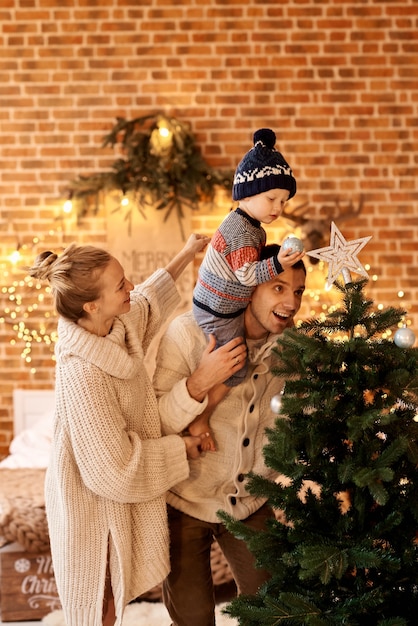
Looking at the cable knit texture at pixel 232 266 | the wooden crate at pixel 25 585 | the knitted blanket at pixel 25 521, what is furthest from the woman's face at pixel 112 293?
the wooden crate at pixel 25 585

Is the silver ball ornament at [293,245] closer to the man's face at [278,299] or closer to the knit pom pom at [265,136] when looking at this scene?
the man's face at [278,299]

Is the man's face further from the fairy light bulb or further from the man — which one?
the fairy light bulb

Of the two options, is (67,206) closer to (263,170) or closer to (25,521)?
(25,521)

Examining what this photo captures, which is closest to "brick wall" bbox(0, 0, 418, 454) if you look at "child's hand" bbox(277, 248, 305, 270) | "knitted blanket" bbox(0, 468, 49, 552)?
"knitted blanket" bbox(0, 468, 49, 552)

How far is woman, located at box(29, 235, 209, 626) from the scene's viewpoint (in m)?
2.10

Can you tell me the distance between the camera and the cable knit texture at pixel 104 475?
2.10 meters

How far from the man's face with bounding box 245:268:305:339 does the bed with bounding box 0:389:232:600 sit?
1.59 m

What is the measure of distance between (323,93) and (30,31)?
6.33 feet

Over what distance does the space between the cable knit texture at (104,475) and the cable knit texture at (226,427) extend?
180 mm

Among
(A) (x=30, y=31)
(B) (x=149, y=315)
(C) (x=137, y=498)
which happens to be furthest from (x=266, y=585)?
(A) (x=30, y=31)

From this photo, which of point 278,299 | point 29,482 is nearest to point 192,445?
point 278,299

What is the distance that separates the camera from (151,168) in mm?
4988

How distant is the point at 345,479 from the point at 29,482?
2500 mm

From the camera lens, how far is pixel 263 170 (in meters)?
2.26
